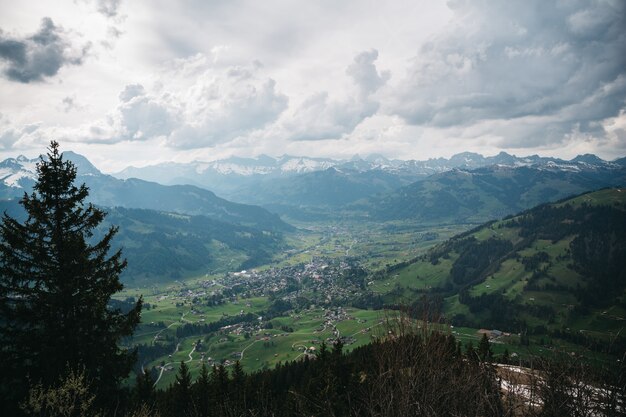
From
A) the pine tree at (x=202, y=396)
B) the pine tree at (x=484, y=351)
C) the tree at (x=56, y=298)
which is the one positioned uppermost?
the tree at (x=56, y=298)

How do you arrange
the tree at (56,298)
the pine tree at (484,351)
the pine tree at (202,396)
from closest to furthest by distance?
the tree at (56,298) < the pine tree at (484,351) < the pine tree at (202,396)

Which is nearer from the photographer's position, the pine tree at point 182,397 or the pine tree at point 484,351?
the pine tree at point 484,351

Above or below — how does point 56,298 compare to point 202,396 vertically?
above

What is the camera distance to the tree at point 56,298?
1717cm

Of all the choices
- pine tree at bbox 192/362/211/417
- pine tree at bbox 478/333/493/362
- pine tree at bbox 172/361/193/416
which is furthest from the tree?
pine tree at bbox 172/361/193/416

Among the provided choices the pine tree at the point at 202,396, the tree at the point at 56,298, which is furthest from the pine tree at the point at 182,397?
the tree at the point at 56,298

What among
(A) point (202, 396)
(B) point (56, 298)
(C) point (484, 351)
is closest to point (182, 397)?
(A) point (202, 396)

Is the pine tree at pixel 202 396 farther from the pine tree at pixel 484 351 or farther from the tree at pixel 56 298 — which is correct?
the pine tree at pixel 484 351

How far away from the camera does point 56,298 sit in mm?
17969

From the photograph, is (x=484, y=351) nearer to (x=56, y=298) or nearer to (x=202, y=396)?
(x=202, y=396)

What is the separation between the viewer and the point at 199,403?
4303 cm

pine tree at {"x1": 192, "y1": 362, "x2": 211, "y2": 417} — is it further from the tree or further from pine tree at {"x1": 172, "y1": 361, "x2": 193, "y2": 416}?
the tree

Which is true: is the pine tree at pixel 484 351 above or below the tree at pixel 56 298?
below

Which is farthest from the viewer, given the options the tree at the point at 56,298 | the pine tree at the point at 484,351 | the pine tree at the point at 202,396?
the pine tree at the point at 202,396
